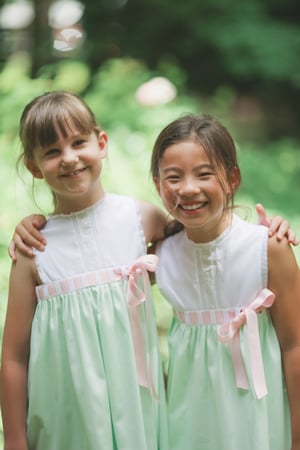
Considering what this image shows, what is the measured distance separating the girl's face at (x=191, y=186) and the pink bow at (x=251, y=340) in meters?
0.23

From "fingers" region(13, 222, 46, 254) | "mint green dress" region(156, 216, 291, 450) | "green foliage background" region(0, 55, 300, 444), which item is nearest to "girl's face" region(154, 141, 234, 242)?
"mint green dress" region(156, 216, 291, 450)

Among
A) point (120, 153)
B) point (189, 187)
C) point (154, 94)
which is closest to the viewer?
point (189, 187)

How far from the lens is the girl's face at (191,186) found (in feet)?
5.10

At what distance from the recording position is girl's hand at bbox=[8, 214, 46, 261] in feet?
5.48

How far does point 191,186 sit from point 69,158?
0.31m

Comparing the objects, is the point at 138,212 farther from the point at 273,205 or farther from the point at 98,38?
the point at 98,38

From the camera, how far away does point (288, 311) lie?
1586mm

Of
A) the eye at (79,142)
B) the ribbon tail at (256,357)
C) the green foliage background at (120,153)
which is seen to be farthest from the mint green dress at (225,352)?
the green foliage background at (120,153)

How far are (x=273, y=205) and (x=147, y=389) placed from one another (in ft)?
7.89

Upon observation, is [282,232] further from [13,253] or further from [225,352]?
[13,253]

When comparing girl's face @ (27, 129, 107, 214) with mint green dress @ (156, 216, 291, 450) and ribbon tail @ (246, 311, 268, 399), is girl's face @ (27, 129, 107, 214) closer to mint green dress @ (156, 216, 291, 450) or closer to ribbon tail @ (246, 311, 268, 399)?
mint green dress @ (156, 216, 291, 450)

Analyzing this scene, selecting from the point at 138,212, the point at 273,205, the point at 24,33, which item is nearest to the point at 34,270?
the point at 138,212

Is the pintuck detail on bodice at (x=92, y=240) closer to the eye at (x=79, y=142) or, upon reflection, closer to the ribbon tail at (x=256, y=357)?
the eye at (x=79, y=142)

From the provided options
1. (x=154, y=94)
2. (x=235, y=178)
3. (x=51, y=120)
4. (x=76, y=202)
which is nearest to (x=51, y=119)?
(x=51, y=120)
